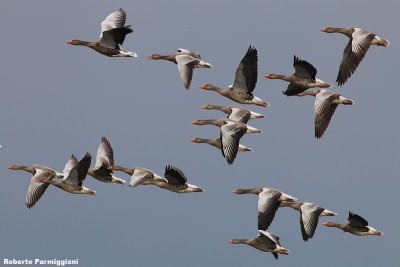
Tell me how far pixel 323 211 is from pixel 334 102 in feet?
13.3

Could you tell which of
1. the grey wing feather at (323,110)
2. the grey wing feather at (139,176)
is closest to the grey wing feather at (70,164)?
the grey wing feather at (139,176)

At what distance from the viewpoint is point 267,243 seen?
50.6m

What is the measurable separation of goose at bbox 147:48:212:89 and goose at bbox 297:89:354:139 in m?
4.10

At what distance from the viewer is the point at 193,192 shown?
51.8 m

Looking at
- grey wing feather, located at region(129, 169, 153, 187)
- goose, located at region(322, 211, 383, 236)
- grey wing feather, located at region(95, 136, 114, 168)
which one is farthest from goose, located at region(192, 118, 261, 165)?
grey wing feather, located at region(95, 136, 114, 168)

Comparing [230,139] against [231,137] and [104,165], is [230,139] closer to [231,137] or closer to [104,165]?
[231,137]

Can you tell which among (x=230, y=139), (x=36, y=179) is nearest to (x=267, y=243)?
(x=230, y=139)

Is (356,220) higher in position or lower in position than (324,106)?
lower

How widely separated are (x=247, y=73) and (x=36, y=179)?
840cm

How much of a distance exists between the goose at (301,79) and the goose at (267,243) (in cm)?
511

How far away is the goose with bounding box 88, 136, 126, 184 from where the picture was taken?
177 ft

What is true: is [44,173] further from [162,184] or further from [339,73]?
[339,73]

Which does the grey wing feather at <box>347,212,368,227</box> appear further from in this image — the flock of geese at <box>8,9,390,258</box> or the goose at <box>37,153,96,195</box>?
the goose at <box>37,153,96,195</box>

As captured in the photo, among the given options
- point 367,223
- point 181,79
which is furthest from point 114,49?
point 367,223
